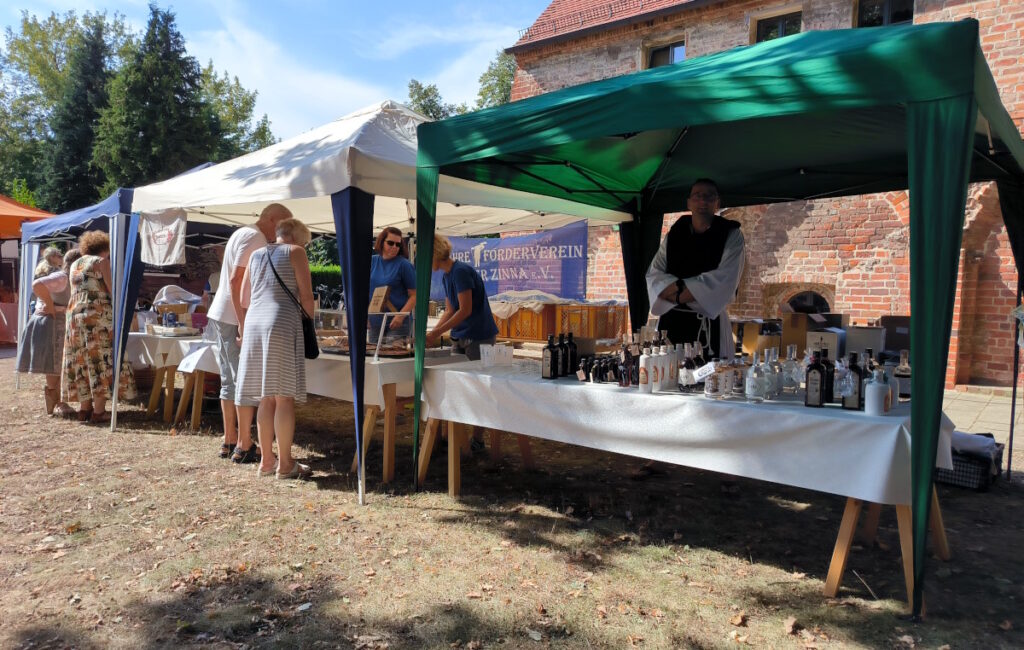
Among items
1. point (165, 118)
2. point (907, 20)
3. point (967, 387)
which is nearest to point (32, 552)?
point (967, 387)

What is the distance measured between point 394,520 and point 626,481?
1.60 m

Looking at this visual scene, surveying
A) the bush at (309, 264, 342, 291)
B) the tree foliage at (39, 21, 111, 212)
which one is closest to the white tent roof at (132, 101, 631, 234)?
the bush at (309, 264, 342, 291)

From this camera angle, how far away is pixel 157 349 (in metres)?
5.96

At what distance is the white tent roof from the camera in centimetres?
397

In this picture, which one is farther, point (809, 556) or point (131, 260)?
point (131, 260)

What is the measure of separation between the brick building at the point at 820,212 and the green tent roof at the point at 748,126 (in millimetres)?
2683

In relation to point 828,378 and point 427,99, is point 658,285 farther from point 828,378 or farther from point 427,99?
point 427,99

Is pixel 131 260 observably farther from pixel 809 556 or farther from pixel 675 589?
pixel 809 556

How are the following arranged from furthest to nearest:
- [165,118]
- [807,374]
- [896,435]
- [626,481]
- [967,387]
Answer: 1. [165,118]
2. [967,387]
3. [626,481]
4. [807,374]
5. [896,435]

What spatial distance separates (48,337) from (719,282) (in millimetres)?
6247

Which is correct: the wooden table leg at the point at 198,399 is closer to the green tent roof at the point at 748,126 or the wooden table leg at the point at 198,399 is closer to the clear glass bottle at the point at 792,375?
the green tent roof at the point at 748,126

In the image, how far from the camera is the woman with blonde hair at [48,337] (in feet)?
20.4

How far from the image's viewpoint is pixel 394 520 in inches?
140

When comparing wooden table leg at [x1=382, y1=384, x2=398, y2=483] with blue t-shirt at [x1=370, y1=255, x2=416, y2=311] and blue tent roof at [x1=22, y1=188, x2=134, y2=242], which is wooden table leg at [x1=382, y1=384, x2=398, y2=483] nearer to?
blue t-shirt at [x1=370, y1=255, x2=416, y2=311]
